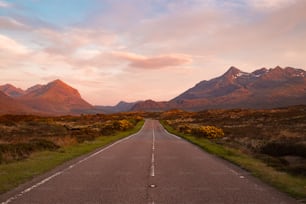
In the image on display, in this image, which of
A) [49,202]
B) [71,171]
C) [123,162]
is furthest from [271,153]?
[49,202]

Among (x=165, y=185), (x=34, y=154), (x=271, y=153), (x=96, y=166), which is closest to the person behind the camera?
(x=165, y=185)

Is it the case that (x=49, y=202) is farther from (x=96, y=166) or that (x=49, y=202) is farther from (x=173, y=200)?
(x=96, y=166)

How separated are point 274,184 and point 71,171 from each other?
757 cm

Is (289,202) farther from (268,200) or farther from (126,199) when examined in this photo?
(126,199)

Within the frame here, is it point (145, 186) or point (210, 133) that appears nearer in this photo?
point (145, 186)

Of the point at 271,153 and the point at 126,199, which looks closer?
the point at 126,199

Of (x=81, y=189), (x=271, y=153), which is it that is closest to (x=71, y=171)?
(x=81, y=189)

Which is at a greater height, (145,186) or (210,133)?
(210,133)

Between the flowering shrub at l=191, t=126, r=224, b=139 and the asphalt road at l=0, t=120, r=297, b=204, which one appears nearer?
the asphalt road at l=0, t=120, r=297, b=204

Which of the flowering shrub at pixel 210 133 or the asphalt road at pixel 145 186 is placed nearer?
the asphalt road at pixel 145 186

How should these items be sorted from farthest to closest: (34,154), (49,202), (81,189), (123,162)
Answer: (34,154), (123,162), (81,189), (49,202)

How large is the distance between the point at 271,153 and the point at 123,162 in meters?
11.3

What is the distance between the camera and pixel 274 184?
43.2 feet

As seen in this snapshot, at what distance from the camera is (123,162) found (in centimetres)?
1973
